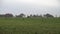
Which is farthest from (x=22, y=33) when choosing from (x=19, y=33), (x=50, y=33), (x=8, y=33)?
(x=50, y=33)

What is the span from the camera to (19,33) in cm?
1464

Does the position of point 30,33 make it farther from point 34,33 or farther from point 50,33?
point 50,33

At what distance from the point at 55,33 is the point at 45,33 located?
944 millimetres

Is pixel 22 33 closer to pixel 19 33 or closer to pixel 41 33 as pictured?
pixel 19 33

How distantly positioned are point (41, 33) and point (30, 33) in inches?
37.5

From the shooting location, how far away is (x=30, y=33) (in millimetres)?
14656

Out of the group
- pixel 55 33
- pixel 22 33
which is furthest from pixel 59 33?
pixel 22 33

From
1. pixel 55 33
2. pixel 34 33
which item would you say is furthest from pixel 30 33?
pixel 55 33

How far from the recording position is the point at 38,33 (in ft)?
48.3

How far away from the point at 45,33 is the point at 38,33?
0.61 m

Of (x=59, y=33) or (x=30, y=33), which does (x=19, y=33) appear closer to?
(x=30, y=33)

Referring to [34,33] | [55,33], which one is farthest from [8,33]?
[55,33]

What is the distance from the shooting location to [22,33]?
14625 millimetres

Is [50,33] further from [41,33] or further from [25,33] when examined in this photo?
[25,33]
